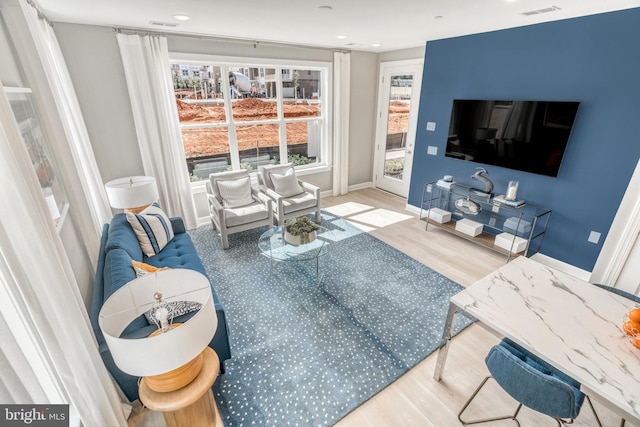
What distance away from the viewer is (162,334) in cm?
111

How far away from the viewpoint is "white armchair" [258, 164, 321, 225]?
4090 millimetres

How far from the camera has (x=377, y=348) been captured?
7.68ft

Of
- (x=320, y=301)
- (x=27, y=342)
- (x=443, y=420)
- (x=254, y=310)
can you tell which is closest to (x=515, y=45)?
(x=320, y=301)

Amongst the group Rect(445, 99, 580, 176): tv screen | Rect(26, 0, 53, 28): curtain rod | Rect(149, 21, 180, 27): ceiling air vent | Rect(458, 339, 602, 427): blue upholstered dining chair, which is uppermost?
Rect(149, 21, 180, 27): ceiling air vent

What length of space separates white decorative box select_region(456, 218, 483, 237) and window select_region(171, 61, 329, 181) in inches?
104

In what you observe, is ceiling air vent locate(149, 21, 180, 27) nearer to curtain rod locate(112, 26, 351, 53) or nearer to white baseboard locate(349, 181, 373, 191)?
curtain rod locate(112, 26, 351, 53)

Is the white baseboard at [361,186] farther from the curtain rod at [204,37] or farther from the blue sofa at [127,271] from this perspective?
the blue sofa at [127,271]

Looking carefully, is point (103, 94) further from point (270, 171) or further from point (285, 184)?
point (285, 184)

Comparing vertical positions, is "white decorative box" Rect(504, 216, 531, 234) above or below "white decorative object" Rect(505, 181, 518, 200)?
below

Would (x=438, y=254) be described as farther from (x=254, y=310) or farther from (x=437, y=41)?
(x=437, y=41)

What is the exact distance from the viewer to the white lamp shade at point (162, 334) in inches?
43.9

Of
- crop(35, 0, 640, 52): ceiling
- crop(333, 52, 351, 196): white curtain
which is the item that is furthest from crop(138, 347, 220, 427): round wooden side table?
crop(333, 52, 351, 196): white curtain

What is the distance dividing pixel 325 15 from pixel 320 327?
2815 mm

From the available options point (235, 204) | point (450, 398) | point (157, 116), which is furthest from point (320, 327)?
point (157, 116)
